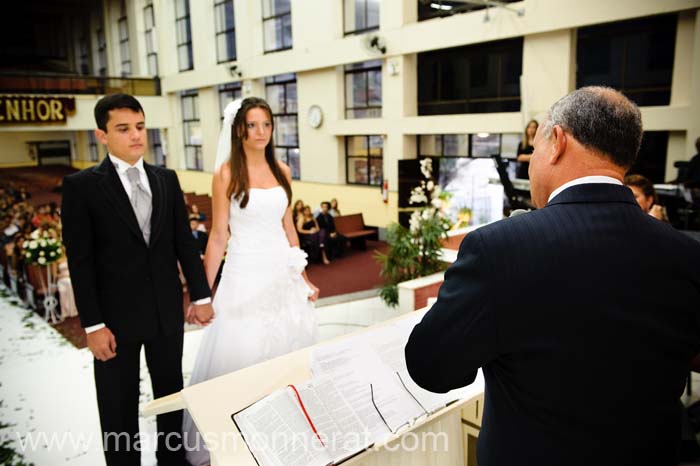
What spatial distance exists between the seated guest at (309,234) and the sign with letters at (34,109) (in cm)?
413

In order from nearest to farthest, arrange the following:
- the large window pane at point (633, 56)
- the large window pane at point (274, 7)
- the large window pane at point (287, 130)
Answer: the large window pane at point (274, 7) → the large window pane at point (633, 56) → the large window pane at point (287, 130)

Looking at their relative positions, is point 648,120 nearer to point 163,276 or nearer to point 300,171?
point 300,171

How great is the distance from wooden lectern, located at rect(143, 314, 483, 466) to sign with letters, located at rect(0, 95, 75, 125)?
15.1ft

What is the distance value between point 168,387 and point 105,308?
0.56m

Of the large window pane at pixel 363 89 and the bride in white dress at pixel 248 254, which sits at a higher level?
the large window pane at pixel 363 89

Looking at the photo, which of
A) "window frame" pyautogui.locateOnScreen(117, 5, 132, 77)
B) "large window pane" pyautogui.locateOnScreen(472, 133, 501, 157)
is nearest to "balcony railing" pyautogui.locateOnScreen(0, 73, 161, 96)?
"window frame" pyautogui.locateOnScreen(117, 5, 132, 77)

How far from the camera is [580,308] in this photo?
1.01 m

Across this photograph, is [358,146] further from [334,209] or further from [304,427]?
[304,427]

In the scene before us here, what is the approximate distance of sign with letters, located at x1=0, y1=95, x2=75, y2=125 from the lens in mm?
5332

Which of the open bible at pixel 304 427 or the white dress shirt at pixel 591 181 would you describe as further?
the open bible at pixel 304 427

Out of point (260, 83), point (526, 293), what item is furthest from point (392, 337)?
point (260, 83)

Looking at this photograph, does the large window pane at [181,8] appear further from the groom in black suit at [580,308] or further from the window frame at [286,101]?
the groom in black suit at [580,308]

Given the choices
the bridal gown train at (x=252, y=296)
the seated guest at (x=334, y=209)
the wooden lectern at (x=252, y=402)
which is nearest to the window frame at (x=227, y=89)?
the seated guest at (x=334, y=209)

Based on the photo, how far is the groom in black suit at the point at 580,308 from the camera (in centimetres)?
101
